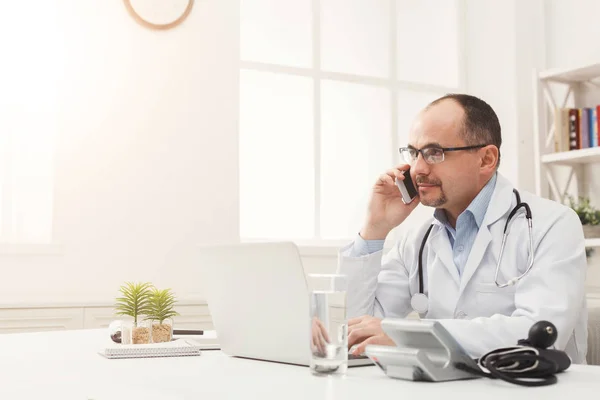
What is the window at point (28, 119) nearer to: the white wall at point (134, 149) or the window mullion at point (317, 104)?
the white wall at point (134, 149)

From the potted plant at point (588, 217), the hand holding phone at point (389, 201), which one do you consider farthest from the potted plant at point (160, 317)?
the potted plant at point (588, 217)

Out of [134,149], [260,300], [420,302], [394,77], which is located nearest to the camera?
[260,300]

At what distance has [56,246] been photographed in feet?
11.5

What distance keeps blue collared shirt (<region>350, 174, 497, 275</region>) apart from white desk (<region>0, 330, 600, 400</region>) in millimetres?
540

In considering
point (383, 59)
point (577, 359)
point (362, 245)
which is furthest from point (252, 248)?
point (383, 59)

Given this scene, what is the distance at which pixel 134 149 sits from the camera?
3676mm

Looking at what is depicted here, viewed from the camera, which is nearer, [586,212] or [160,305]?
[160,305]

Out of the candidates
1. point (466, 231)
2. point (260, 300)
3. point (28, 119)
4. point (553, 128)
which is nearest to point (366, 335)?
point (260, 300)

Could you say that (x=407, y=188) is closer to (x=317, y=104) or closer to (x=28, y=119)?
(x=28, y=119)

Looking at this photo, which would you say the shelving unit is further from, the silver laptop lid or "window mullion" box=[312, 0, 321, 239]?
the silver laptop lid

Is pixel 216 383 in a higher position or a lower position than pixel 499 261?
lower

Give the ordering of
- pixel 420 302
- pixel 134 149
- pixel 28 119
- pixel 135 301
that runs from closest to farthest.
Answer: pixel 135 301, pixel 420 302, pixel 28 119, pixel 134 149

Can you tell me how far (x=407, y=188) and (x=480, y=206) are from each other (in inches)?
7.8

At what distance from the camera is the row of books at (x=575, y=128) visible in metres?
3.98
